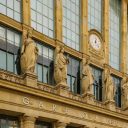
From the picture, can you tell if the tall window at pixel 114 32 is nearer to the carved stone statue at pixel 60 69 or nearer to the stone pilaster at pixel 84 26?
the stone pilaster at pixel 84 26

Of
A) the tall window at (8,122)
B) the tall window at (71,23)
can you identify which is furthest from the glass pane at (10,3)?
the tall window at (8,122)

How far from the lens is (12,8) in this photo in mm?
39281

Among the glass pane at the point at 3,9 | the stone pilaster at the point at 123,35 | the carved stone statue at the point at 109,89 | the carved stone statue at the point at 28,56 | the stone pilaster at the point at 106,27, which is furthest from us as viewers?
the stone pilaster at the point at 123,35

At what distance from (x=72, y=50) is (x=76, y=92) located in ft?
12.7

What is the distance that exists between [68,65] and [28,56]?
24.9 ft

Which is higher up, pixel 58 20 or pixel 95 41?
pixel 58 20

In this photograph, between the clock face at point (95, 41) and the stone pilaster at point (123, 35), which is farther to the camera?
the stone pilaster at point (123, 35)

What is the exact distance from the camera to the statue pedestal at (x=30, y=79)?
37969 millimetres

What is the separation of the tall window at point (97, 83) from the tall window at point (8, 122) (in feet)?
44.0

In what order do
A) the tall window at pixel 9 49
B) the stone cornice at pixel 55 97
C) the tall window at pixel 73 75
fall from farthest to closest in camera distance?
the tall window at pixel 73 75
the tall window at pixel 9 49
the stone cornice at pixel 55 97

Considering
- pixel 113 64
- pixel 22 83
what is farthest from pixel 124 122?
pixel 22 83

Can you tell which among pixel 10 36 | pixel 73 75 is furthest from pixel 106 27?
pixel 10 36

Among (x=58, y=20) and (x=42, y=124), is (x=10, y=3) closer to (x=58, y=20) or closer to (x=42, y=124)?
(x=58, y=20)

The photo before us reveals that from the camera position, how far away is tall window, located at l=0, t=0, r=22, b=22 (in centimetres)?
3825
